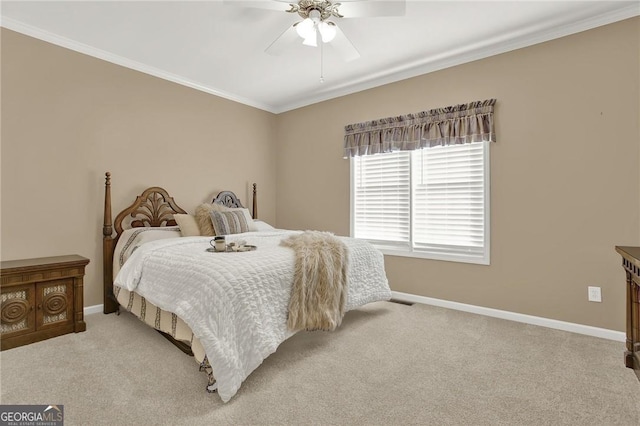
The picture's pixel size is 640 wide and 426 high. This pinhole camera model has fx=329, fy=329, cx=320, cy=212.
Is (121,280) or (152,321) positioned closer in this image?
(152,321)

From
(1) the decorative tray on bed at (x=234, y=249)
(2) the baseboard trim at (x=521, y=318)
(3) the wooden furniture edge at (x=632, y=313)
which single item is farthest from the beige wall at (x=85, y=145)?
(3) the wooden furniture edge at (x=632, y=313)

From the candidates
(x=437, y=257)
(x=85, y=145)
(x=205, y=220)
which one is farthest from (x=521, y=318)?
(x=85, y=145)

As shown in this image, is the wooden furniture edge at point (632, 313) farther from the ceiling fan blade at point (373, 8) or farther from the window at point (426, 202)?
the ceiling fan blade at point (373, 8)

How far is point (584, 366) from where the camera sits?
2.20m

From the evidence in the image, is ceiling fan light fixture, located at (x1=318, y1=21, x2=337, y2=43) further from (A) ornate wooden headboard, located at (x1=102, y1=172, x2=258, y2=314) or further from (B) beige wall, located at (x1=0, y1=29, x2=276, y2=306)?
(A) ornate wooden headboard, located at (x1=102, y1=172, x2=258, y2=314)

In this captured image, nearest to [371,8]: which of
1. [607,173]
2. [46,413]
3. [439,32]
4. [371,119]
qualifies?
[439,32]

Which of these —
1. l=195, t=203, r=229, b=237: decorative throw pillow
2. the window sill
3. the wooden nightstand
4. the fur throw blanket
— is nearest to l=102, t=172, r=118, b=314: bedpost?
the wooden nightstand

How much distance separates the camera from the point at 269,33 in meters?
2.96

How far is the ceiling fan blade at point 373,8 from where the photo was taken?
2098 mm

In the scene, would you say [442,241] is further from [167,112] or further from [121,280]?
[167,112]

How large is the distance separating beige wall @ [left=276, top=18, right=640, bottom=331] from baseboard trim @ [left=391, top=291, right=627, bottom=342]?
48mm

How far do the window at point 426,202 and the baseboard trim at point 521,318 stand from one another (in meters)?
0.47

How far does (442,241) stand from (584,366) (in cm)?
162

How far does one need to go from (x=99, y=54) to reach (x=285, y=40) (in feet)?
6.73
